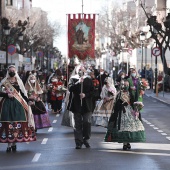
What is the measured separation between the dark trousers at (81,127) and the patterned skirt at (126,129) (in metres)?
0.64

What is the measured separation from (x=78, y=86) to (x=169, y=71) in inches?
1865

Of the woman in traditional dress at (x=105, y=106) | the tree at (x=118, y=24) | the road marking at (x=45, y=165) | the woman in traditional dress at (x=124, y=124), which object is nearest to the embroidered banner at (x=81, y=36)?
the woman in traditional dress at (x=124, y=124)

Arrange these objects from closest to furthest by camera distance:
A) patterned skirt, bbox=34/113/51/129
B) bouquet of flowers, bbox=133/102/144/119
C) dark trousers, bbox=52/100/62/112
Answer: bouquet of flowers, bbox=133/102/144/119 < patterned skirt, bbox=34/113/51/129 < dark trousers, bbox=52/100/62/112

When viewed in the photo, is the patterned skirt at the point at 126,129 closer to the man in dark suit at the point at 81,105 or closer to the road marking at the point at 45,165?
the man in dark suit at the point at 81,105

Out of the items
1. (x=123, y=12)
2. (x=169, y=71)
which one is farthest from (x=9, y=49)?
(x=123, y=12)

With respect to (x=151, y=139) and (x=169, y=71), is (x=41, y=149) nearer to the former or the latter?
(x=151, y=139)

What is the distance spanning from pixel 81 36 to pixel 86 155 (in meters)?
4.36

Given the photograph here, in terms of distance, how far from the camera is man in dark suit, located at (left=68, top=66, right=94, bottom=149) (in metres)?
20.0

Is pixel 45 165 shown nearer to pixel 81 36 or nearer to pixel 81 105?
pixel 81 105

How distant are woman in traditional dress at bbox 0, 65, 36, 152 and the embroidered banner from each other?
2436mm

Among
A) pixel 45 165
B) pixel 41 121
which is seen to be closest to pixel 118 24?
pixel 41 121

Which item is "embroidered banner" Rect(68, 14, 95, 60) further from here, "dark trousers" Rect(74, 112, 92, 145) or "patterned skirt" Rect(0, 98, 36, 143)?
"patterned skirt" Rect(0, 98, 36, 143)

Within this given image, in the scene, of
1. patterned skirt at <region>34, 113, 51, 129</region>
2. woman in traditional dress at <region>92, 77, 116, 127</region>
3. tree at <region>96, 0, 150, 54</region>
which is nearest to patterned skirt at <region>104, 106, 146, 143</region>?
woman in traditional dress at <region>92, 77, 116, 127</region>

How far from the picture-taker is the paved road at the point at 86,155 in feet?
53.2
